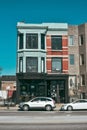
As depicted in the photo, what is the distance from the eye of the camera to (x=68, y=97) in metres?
54.3

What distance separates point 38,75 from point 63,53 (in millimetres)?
5424

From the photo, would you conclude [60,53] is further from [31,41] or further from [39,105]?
[39,105]

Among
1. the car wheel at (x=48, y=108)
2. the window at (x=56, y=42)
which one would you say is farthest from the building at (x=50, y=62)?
the car wheel at (x=48, y=108)

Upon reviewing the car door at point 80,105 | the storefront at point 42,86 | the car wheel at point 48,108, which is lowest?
the car wheel at point 48,108

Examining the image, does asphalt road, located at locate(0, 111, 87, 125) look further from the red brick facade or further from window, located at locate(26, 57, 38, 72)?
the red brick facade

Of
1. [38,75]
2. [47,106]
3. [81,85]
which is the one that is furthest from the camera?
[81,85]

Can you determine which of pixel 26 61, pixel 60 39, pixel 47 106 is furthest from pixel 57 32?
pixel 47 106

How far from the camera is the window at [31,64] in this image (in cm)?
5347

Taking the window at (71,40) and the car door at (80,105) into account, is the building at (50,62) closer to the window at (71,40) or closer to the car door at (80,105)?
the window at (71,40)

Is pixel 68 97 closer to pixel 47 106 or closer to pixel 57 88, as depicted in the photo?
pixel 57 88

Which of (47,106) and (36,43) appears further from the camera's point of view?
(36,43)

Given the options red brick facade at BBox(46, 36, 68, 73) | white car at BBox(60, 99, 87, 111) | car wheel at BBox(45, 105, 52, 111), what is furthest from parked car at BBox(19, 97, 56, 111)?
red brick facade at BBox(46, 36, 68, 73)

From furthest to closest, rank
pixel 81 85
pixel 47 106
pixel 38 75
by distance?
pixel 81 85 < pixel 38 75 < pixel 47 106

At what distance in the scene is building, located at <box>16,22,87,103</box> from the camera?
175 ft
